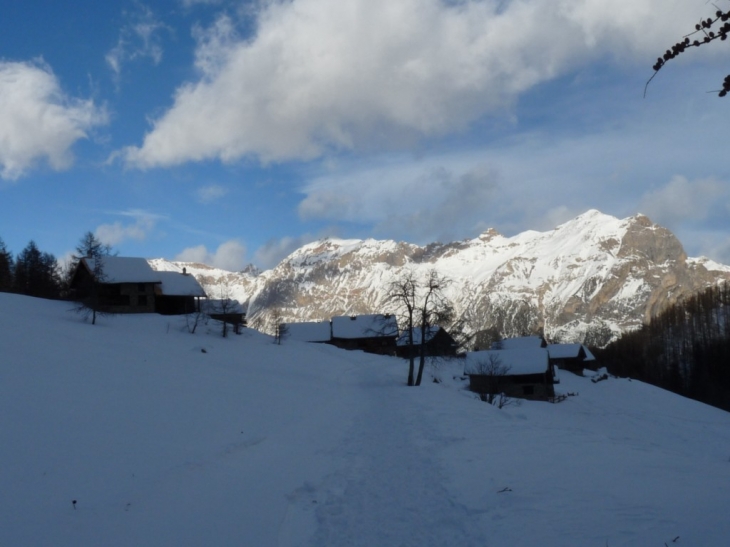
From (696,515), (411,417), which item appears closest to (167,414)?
(411,417)

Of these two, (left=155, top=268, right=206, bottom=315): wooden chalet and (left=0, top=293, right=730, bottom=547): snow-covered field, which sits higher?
(left=155, top=268, right=206, bottom=315): wooden chalet

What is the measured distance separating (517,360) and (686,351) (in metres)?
100

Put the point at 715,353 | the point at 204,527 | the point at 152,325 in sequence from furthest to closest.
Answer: the point at 715,353 → the point at 152,325 → the point at 204,527

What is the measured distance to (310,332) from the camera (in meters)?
94.6

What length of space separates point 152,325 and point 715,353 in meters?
119

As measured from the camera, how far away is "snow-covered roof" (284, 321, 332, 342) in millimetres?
92875

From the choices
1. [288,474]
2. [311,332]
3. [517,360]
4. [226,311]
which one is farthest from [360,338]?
[288,474]

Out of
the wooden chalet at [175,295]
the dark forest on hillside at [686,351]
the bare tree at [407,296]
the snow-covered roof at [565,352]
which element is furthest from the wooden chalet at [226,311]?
the dark forest on hillside at [686,351]

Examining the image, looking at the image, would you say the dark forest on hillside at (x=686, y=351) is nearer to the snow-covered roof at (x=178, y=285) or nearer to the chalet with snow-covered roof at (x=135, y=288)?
the snow-covered roof at (x=178, y=285)

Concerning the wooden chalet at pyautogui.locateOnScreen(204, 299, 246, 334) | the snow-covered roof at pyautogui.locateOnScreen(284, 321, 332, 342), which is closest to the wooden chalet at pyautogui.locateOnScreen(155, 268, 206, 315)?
the wooden chalet at pyautogui.locateOnScreen(204, 299, 246, 334)

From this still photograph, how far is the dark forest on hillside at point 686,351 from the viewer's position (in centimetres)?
10150

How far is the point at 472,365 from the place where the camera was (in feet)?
193

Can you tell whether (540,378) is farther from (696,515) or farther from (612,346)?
(612,346)

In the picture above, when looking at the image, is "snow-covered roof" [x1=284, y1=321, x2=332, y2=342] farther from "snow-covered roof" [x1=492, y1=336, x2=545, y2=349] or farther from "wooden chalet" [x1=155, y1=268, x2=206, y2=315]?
"snow-covered roof" [x1=492, y1=336, x2=545, y2=349]
